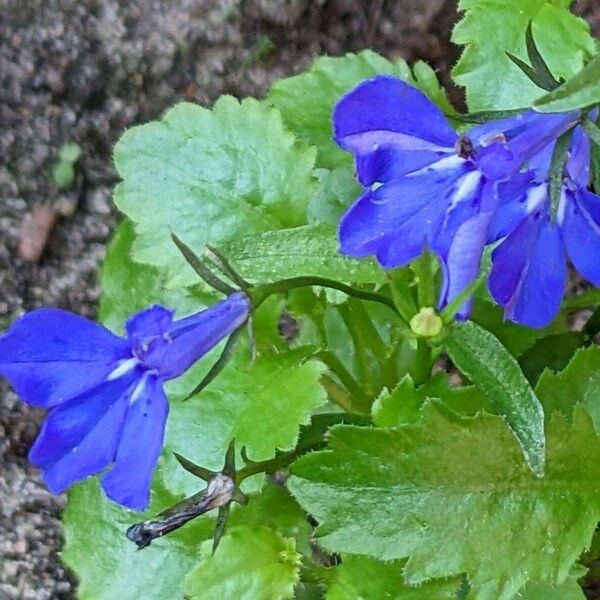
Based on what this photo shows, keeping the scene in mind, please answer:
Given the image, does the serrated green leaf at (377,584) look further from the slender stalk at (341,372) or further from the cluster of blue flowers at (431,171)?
the cluster of blue flowers at (431,171)

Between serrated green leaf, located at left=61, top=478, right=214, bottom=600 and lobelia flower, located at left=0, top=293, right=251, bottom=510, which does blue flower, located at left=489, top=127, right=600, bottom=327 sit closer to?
lobelia flower, located at left=0, top=293, right=251, bottom=510

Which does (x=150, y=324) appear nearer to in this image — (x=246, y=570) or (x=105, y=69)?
(x=246, y=570)

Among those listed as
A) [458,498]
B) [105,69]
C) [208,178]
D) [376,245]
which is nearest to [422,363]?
[458,498]

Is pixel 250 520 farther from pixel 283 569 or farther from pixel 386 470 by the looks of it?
pixel 386 470

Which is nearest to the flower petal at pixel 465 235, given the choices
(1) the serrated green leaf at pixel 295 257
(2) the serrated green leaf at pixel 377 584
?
(1) the serrated green leaf at pixel 295 257

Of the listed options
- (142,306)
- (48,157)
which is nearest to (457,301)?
(142,306)

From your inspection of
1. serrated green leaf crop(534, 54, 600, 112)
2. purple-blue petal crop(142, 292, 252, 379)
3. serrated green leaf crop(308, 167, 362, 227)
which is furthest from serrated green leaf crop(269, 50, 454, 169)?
serrated green leaf crop(534, 54, 600, 112)
